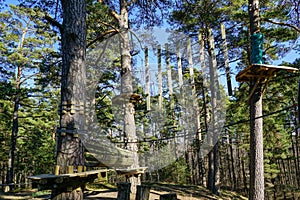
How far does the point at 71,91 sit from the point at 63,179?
0.90 meters

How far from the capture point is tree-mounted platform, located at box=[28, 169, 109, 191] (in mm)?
1857

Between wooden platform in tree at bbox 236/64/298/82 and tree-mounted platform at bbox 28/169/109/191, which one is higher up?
wooden platform in tree at bbox 236/64/298/82

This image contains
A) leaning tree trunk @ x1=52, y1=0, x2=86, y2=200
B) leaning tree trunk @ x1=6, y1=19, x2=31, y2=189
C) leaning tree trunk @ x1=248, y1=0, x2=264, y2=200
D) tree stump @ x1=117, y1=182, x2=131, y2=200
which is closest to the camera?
leaning tree trunk @ x1=52, y1=0, x2=86, y2=200

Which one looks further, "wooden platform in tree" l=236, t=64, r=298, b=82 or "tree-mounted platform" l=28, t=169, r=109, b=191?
"wooden platform in tree" l=236, t=64, r=298, b=82

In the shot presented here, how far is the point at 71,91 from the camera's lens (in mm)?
2469

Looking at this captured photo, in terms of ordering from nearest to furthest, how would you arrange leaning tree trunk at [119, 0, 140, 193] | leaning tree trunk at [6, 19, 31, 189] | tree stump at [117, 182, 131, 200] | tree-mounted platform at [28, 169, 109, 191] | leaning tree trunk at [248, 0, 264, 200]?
1. tree-mounted platform at [28, 169, 109, 191]
2. tree stump at [117, 182, 131, 200]
3. leaning tree trunk at [248, 0, 264, 200]
4. leaning tree trunk at [119, 0, 140, 193]
5. leaning tree trunk at [6, 19, 31, 189]

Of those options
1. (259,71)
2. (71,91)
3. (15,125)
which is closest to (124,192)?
(71,91)

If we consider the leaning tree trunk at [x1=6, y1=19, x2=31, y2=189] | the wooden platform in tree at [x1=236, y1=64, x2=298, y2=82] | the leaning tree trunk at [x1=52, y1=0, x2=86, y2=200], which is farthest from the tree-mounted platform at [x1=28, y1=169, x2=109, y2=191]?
the leaning tree trunk at [x1=6, y1=19, x2=31, y2=189]

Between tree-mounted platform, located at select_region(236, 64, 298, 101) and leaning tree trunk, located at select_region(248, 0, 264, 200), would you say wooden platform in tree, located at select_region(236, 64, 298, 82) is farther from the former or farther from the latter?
leaning tree trunk, located at select_region(248, 0, 264, 200)

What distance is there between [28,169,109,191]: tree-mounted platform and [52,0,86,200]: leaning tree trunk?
0.22 feet

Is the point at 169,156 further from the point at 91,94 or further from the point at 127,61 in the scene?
the point at 127,61

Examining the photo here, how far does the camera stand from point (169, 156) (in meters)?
10.6

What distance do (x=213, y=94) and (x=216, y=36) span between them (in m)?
1.90

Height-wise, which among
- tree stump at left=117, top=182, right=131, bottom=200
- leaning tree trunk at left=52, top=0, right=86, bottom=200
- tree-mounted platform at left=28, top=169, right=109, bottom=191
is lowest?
tree stump at left=117, top=182, right=131, bottom=200
